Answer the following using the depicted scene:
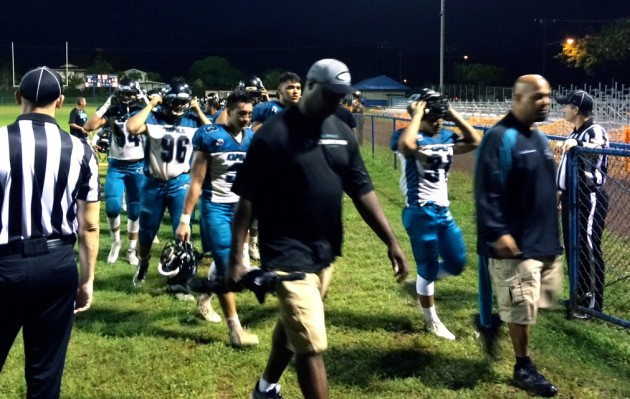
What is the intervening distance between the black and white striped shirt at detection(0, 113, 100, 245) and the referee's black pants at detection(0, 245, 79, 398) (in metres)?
0.13

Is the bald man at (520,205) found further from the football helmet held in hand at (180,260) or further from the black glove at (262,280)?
the football helmet held in hand at (180,260)

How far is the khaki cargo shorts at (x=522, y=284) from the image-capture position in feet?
14.7

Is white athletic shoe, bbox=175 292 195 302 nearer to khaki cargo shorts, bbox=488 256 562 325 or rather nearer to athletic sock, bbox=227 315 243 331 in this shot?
athletic sock, bbox=227 315 243 331

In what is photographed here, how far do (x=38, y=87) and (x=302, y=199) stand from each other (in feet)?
4.80

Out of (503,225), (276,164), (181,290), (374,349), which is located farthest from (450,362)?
(181,290)

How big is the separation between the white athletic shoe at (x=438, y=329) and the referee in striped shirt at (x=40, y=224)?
314 cm

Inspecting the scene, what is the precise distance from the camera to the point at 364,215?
13.5 ft

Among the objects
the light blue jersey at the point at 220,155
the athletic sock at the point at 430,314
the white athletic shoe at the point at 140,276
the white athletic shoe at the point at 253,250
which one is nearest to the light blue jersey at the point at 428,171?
the athletic sock at the point at 430,314

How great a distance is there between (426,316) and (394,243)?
1.89 metres

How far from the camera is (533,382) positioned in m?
4.55

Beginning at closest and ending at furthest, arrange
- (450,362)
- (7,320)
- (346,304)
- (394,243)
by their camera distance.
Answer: (7,320)
(394,243)
(450,362)
(346,304)

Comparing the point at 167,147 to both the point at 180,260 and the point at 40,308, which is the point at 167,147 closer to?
the point at 180,260

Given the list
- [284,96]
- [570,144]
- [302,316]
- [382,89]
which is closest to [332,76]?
[302,316]

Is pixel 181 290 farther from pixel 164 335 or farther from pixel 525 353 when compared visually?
pixel 525 353
